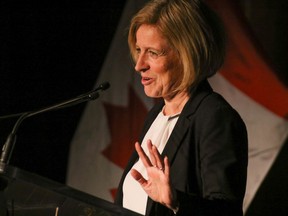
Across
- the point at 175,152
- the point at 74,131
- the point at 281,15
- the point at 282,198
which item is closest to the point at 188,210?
the point at 175,152

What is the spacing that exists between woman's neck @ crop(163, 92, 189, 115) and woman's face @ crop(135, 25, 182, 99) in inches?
1.0

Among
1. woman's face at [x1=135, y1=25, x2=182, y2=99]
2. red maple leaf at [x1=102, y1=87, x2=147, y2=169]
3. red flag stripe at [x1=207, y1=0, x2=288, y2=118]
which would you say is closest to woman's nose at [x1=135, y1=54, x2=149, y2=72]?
woman's face at [x1=135, y1=25, x2=182, y2=99]

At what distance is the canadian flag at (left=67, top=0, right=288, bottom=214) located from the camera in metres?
2.77

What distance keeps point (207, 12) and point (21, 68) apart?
7.20 feet

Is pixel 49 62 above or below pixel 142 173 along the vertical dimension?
above

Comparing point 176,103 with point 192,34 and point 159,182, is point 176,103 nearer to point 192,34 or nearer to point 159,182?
point 192,34

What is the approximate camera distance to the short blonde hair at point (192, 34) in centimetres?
160

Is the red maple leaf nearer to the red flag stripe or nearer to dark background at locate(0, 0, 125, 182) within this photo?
dark background at locate(0, 0, 125, 182)

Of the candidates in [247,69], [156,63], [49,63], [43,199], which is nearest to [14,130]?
[43,199]

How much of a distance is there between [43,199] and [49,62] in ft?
8.02

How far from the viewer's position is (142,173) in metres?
1.71

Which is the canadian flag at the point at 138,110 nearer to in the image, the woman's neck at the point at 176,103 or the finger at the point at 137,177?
the woman's neck at the point at 176,103

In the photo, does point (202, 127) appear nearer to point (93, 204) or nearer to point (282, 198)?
point (93, 204)

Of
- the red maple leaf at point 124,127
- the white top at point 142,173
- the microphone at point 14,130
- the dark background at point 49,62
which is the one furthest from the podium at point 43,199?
the dark background at point 49,62
